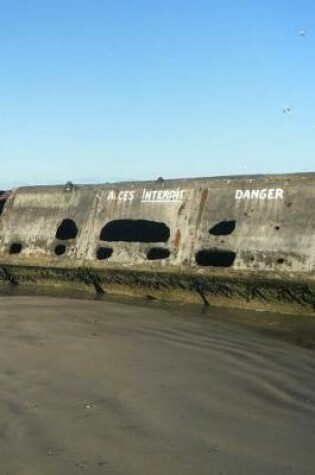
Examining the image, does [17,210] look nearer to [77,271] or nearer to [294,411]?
[77,271]

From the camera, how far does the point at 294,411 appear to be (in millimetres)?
3268

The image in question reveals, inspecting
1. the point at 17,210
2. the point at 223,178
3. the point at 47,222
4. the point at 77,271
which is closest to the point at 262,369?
the point at 223,178

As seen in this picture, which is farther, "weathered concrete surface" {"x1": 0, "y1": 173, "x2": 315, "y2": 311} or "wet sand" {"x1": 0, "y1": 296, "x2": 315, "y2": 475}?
"weathered concrete surface" {"x1": 0, "y1": 173, "x2": 315, "y2": 311}

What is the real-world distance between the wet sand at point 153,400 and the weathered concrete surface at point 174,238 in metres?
0.98

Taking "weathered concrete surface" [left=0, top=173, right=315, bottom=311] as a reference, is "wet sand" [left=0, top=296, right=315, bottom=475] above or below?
below

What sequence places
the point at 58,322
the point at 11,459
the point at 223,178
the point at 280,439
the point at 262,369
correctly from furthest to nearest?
the point at 223,178, the point at 58,322, the point at 262,369, the point at 280,439, the point at 11,459

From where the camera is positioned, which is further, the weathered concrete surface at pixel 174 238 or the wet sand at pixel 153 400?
the weathered concrete surface at pixel 174 238

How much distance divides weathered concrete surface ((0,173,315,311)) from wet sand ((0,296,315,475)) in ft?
3.21

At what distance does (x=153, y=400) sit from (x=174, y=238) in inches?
152

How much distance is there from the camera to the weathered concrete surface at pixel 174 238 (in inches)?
249

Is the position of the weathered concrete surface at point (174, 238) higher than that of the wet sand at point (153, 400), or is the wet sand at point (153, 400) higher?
the weathered concrete surface at point (174, 238)

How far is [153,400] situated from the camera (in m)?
3.43

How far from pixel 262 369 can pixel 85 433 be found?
5.26 ft

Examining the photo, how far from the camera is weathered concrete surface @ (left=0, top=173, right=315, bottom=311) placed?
20.8 ft
